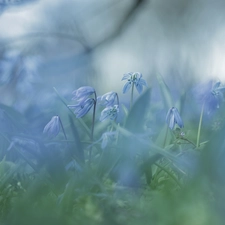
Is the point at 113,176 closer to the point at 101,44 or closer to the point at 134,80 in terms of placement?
the point at 134,80

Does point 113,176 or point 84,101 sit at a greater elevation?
point 84,101

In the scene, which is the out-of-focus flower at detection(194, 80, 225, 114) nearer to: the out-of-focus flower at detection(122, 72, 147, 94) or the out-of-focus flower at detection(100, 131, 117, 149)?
the out-of-focus flower at detection(122, 72, 147, 94)

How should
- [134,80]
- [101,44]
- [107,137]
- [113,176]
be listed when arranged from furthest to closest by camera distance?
[101,44]
[134,80]
[107,137]
[113,176]

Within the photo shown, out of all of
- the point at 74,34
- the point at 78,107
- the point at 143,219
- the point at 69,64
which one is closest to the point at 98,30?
the point at 74,34

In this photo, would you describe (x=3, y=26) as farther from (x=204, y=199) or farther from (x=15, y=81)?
(x=204, y=199)

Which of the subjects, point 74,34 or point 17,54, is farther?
point 74,34

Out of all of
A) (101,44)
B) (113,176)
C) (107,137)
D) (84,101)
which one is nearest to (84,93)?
(84,101)

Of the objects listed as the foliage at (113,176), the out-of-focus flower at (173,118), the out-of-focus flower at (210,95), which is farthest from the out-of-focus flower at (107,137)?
the out-of-focus flower at (210,95)
